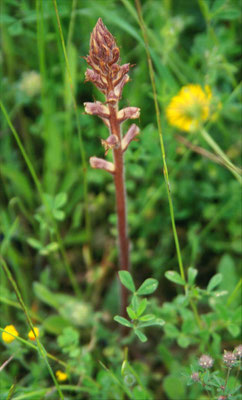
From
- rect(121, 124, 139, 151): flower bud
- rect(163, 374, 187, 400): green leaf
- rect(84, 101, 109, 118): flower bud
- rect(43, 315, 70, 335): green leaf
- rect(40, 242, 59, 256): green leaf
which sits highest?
rect(84, 101, 109, 118): flower bud

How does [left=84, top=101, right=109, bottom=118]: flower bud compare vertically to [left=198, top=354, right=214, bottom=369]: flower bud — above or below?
above

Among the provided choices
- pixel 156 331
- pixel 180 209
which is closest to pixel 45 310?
pixel 156 331

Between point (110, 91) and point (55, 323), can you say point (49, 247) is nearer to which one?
point (55, 323)

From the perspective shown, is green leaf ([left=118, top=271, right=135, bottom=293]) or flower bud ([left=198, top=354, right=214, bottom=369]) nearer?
flower bud ([left=198, top=354, right=214, bottom=369])

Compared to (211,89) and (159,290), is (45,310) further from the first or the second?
(211,89)

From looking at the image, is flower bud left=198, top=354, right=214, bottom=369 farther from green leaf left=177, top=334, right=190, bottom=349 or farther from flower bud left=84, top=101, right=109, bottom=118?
flower bud left=84, top=101, right=109, bottom=118

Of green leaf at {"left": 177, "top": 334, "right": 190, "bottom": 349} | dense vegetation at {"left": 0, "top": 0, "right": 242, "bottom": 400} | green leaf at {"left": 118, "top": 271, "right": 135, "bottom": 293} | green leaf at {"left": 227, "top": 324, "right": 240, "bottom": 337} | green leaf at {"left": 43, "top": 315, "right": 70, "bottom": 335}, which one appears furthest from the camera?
dense vegetation at {"left": 0, "top": 0, "right": 242, "bottom": 400}

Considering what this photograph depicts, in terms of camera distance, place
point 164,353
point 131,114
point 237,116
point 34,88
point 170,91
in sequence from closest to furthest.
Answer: point 131,114, point 164,353, point 170,91, point 237,116, point 34,88

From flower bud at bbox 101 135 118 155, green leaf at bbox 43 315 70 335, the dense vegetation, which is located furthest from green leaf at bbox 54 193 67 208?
flower bud at bbox 101 135 118 155

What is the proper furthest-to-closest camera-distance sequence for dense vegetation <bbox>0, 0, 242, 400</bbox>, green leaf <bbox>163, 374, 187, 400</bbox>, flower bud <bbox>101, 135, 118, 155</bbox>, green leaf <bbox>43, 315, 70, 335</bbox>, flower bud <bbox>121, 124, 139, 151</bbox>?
1. dense vegetation <bbox>0, 0, 242, 400</bbox>
2. green leaf <bbox>43, 315, 70, 335</bbox>
3. green leaf <bbox>163, 374, 187, 400</bbox>
4. flower bud <bbox>121, 124, 139, 151</bbox>
5. flower bud <bbox>101, 135, 118, 155</bbox>
